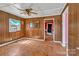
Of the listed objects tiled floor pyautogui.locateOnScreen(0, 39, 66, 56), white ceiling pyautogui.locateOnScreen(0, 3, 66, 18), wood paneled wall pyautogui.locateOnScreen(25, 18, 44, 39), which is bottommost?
tiled floor pyautogui.locateOnScreen(0, 39, 66, 56)

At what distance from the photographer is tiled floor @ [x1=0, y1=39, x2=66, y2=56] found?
2402 millimetres

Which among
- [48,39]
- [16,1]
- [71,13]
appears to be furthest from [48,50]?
[16,1]

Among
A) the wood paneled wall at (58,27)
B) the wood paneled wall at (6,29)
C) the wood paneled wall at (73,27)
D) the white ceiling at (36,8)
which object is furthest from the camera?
the wood paneled wall at (58,27)

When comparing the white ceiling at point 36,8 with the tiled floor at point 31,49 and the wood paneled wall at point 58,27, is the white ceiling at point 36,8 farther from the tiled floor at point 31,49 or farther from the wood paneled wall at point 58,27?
the tiled floor at point 31,49

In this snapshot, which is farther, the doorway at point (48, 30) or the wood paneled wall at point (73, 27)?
the doorway at point (48, 30)

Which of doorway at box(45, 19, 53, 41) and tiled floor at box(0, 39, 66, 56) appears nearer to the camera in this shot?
tiled floor at box(0, 39, 66, 56)

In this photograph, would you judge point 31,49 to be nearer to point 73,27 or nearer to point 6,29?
point 6,29

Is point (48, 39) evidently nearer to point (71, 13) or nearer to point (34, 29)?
point (34, 29)

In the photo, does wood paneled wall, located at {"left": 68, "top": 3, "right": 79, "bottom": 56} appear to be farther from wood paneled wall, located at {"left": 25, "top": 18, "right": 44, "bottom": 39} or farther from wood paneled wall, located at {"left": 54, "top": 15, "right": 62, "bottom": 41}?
wood paneled wall, located at {"left": 25, "top": 18, "right": 44, "bottom": 39}

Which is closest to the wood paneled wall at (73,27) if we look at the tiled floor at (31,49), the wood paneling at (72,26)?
the wood paneling at (72,26)

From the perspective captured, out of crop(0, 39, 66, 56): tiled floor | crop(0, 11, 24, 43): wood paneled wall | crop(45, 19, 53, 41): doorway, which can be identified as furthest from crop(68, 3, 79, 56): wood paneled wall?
crop(0, 11, 24, 43): wood paneled wall

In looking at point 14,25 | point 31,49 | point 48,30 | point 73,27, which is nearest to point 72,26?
point 73,27

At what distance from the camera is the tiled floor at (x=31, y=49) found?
2.40 m

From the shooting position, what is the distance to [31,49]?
8.20ft
